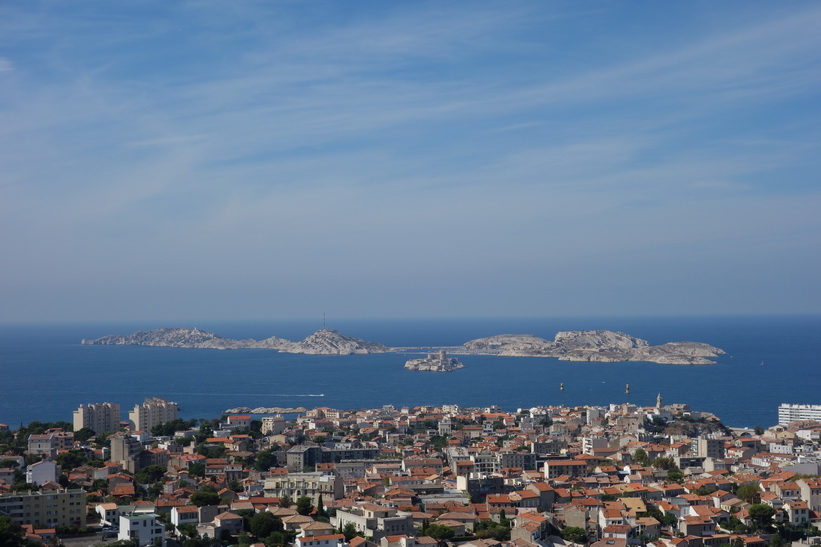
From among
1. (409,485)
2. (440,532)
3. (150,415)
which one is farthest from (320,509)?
(150,415)

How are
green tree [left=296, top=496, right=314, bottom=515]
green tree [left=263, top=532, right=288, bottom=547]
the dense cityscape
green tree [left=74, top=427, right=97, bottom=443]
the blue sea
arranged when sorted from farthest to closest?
the blue sea, green tree [left=74, top=427, right=97, bottom=443], green tree [left=296, top=496, right=314, bottom=515], the dense cityscape, green tree [left=263, top=532, right=288, bottom=547]

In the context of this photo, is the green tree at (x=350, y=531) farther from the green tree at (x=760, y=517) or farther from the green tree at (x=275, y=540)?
the green tree at (x=760, y=517)

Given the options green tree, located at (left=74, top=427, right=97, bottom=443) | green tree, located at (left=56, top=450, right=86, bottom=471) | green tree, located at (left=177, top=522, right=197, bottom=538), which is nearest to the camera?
green tree, located at (left=177, top=522, right=197, bottom=538)

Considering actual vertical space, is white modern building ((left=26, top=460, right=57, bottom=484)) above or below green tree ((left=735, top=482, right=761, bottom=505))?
above

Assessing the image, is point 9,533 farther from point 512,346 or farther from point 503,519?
point 512,346

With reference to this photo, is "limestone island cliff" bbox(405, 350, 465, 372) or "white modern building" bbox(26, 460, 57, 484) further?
"limestone island cliff" bbox(405, 350, 465, 372)

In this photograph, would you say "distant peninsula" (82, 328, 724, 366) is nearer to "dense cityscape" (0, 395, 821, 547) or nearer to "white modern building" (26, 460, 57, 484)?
"dense cityscape" (0, 395, 821, 547)

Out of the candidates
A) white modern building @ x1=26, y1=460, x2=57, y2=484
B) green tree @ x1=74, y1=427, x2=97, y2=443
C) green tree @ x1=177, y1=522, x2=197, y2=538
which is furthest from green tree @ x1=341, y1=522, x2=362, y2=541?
green tree @ x1=74, y1=427, x2=97, y2=443

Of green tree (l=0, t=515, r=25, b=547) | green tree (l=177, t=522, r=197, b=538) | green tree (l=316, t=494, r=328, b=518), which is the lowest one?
green tree (l=316, t=494, r=328, b=518)
